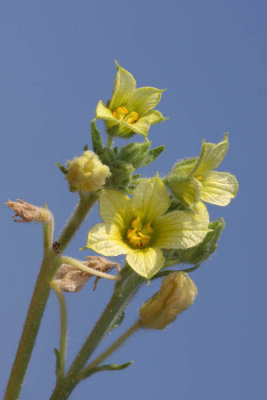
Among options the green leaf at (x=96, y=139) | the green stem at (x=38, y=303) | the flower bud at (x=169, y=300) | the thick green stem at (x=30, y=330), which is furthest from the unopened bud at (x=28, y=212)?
the flower bud at (x=169, y=300)

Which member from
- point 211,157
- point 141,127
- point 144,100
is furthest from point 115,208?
point 144,100

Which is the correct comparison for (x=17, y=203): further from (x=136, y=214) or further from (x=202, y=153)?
(x=202, y=153)

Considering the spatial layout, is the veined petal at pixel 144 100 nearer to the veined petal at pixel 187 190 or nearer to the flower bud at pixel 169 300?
the veined petal at pixel 187 190

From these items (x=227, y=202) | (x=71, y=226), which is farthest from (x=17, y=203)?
(x=227, y=202)

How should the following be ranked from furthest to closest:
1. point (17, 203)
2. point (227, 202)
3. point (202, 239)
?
point (227, 202), point (17, 203), point (202, 239)

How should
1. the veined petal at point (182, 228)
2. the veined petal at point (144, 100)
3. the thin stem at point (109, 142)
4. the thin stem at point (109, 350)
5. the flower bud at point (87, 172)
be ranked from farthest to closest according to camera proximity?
1. the veined petal at point (144, 100)
2. the thin stem at point (109, 142)
3. the thin stem at point (109, 350)
4. the veined petal at point (182, 228)
5. the flower bud at point (87, 172)

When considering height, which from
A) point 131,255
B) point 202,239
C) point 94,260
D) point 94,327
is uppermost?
point 202,239

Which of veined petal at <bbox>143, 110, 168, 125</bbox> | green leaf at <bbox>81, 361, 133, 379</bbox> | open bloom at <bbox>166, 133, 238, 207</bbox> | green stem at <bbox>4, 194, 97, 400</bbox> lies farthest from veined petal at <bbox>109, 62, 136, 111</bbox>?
green leaf at <bbox>81, 361, 133, 379</bbox>

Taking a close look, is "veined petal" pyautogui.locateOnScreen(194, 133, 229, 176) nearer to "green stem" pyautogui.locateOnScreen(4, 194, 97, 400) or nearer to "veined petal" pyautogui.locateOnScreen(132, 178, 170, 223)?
"veined petal" pyautogui.locateOnScreen(132, 178, 170, 223)

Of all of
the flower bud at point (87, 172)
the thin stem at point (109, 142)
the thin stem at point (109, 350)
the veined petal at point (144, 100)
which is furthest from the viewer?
the veined petal at point (144, 100)
